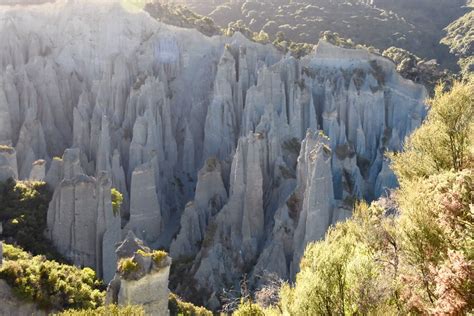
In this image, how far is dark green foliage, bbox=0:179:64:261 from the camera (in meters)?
19.0

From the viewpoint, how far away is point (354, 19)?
226 feet

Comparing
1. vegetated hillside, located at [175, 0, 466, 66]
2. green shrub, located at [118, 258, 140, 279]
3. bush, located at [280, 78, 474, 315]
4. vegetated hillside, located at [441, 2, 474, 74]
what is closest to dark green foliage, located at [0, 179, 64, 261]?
green shrub, located at [118, 258, 140, 279]

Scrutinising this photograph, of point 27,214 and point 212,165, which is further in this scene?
point 212,165

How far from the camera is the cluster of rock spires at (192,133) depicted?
2389 centimetres

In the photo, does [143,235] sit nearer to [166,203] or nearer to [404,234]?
[166,203]

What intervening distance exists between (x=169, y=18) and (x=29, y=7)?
11156 millimetres

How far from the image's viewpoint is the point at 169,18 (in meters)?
41.6

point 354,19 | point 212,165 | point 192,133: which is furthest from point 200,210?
point 354,19

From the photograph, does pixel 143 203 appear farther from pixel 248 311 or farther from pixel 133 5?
pixel 133 5

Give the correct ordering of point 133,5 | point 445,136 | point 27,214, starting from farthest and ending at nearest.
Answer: point 133,5
point 27,214
point 445,136

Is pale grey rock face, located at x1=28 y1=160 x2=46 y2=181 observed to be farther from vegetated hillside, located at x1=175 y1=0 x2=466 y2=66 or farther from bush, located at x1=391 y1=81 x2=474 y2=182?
vegetated hillside, located at x1=175 y1=0 x2=466 y2=66

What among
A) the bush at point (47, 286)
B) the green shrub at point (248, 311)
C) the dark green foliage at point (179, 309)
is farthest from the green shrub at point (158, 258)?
the green shrub at point (248, 311)

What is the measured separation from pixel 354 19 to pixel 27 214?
5835 centimetres

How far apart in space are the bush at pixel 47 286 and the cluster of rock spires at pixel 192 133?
6.82 meters
